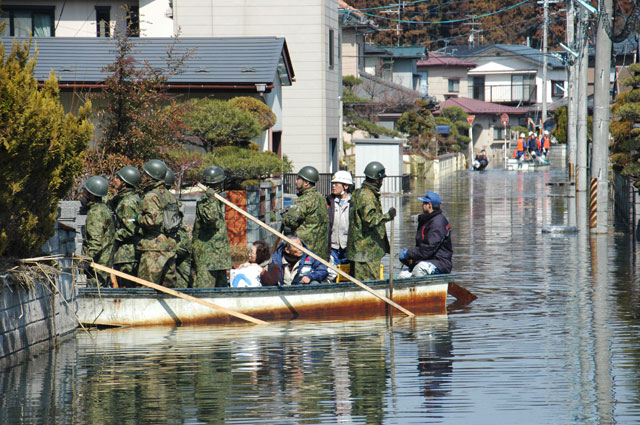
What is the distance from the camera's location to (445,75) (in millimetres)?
97625

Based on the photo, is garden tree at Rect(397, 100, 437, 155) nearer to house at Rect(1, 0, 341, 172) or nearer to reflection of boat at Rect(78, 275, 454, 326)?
house at Rect(1, 0, 341, 172)

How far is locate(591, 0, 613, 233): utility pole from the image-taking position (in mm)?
25109

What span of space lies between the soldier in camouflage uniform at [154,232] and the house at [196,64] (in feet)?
38.3

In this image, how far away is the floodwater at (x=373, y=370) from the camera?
347 inches

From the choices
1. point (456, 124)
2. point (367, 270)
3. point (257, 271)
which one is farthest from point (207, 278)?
point (456, 124)

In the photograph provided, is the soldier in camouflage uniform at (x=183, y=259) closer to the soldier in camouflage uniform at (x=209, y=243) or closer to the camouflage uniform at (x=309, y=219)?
the soldier in camouflage uniform at (x=209, y=243)

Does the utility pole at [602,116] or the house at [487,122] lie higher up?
the house at [487,122]

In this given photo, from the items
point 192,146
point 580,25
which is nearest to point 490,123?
point 580,25

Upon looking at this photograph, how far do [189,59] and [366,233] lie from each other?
49.9 ft

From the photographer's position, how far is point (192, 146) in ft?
85.5

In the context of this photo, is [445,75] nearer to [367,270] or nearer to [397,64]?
[397,64]

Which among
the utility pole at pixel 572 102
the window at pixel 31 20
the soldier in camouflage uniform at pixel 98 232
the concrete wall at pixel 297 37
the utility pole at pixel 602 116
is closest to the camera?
the soldier in camouflage uniform at pixel 98 232

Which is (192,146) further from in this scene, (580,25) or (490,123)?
(490,123)

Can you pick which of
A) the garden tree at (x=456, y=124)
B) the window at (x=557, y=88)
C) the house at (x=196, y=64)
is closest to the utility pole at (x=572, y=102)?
the house at (x=196, y=64)
